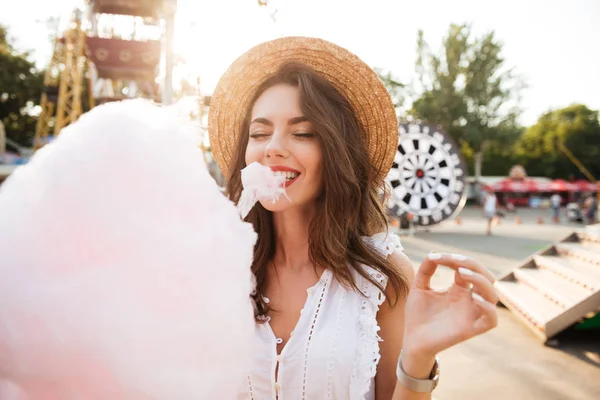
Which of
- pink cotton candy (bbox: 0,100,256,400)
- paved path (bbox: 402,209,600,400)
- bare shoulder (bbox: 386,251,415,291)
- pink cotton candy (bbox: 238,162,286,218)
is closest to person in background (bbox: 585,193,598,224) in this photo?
paved path (bbox: 402,209,600,400)

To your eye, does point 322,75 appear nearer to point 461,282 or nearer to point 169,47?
point 461,282

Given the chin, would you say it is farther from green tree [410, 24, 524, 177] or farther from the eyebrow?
green tree [410, 24, 524, 177]

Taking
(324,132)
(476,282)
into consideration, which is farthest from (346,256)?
(476,282)

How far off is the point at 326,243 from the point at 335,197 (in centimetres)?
17

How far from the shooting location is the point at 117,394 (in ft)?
1.85

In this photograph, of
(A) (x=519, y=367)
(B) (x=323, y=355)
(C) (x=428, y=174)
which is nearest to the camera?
(B) (x=323, y=355)

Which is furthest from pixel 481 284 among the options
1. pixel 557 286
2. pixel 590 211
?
pixel 590 211

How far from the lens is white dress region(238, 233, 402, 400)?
3.90 feet

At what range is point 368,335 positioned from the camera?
1.24 meters

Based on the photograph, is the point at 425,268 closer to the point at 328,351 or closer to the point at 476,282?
the point at 476,282

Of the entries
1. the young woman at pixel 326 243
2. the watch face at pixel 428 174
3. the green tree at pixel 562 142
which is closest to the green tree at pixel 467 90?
the green tree at pixel 562 142

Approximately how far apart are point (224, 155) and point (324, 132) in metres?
0.58

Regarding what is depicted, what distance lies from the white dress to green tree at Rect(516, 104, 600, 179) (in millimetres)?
34407

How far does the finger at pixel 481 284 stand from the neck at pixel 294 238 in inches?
29.6
